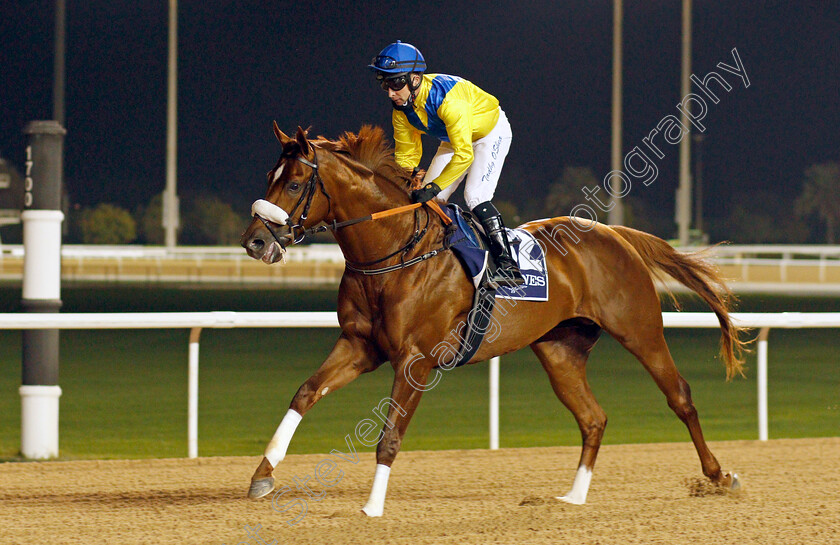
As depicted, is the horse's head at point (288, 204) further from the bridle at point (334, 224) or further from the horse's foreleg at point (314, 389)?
Answer: the horse's foreleg at point (314, 389)

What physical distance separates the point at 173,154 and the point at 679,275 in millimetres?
17504

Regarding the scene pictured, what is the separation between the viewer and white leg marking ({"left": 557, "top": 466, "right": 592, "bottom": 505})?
166 inches

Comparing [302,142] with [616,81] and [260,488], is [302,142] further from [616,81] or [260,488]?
[616,81]

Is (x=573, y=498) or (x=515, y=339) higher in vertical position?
(x=515, y=339)

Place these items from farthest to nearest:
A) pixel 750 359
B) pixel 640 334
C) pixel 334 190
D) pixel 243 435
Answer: pixel 750 359
pixel 243 435
pixel 640 334
pixel 334 190

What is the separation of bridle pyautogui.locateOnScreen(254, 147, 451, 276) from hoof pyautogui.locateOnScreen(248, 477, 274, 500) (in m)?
0.81

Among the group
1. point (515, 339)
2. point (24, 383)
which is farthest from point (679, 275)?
point (24, 383)

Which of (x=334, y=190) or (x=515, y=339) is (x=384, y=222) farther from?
(x=515, y=339)

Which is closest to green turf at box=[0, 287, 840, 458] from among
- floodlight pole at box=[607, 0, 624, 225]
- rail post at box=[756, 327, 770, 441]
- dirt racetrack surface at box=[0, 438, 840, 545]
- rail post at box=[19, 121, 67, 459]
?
rail post at box=[19, 121, 67, 459]

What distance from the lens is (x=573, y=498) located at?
423cm

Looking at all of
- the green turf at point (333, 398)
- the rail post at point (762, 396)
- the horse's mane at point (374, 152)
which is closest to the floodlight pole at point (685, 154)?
the green turf at point (333, 398)

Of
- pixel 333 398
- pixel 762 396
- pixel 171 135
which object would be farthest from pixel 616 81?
pixel 762 396

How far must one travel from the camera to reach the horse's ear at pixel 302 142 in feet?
12.3

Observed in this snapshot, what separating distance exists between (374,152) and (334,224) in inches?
14.6
